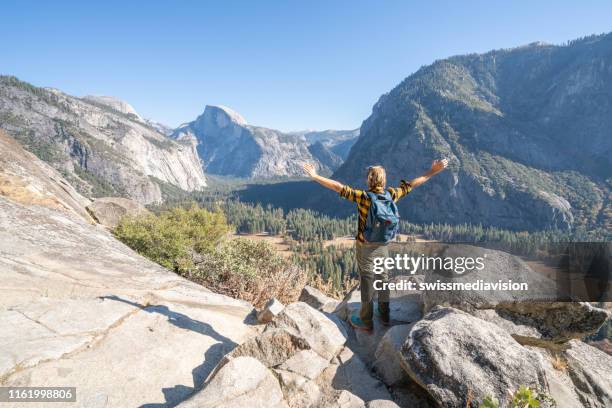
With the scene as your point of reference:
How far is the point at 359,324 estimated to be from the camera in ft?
21.6

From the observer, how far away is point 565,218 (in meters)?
195

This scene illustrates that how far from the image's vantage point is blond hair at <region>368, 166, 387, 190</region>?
19.6ft

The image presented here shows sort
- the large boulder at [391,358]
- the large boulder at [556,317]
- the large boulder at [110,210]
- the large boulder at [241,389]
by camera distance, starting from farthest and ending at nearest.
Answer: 1. the large boulder at [110,210]
2. the large boulder at [556,317]
3. the large boulder at [391,358]
4. the large boulder at [241,389]

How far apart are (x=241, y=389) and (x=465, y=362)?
302 centimetres

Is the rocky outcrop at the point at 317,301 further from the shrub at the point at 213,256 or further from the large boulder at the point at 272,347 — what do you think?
the large boulder at the point at 272,347

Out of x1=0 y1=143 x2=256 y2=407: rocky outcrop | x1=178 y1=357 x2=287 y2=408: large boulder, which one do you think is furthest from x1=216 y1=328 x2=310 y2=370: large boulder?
x1=0 y1=143 x2=256 y2=407: rocky outcrop

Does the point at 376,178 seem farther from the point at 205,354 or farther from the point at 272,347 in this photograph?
the point at 205,354

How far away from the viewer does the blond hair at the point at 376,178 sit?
596 cm

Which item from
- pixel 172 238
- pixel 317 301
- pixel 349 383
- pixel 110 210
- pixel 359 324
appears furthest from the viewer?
pixel 110 210

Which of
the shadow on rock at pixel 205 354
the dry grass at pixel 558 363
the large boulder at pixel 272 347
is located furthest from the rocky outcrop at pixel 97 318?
the dry grass at pixel 558 363

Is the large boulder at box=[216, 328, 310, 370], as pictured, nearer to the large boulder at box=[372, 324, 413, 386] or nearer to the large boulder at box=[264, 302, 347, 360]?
the large boulder at box=[264, 302, 347, 360]

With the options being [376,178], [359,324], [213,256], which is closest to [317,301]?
[359,324]

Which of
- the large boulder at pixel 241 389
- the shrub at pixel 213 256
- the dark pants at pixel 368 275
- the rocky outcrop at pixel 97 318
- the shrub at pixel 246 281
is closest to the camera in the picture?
the large boulder at pixel 241 389

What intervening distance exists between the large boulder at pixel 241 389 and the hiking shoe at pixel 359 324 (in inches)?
98.4
